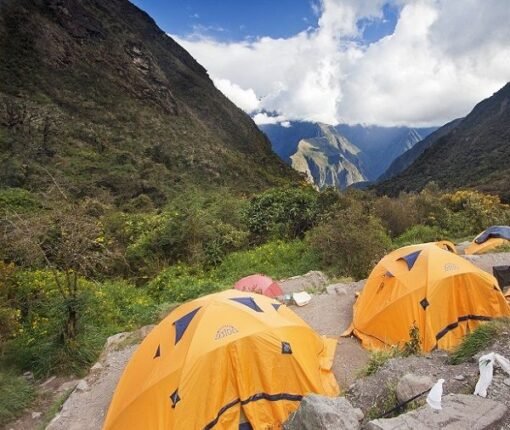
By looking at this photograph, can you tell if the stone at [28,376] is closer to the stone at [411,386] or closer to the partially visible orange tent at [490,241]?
the stone at [411,386]

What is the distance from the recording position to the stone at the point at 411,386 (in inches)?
176

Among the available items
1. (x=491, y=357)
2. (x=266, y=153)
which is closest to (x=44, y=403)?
(x=491, y=357)

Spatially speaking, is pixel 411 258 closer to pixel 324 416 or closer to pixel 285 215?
pixel 324 416

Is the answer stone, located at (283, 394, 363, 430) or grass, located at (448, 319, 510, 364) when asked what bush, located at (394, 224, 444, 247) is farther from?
stone, located at (283, 394, 363, 430)

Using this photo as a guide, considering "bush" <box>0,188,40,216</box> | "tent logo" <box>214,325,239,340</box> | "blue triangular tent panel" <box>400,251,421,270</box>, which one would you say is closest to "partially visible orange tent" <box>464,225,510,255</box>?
"blue triangular tent panel" <box>400,251,421,270</box>

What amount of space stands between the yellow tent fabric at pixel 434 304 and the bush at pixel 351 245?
5320 mm

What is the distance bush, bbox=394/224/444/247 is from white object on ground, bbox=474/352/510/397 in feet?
47.0

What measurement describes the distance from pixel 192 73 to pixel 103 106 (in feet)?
120

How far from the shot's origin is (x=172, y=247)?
16.4 metres

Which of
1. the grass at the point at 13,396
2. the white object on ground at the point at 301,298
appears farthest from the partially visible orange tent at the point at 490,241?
the grass at the point at 13,396

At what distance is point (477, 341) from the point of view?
565 centimetres

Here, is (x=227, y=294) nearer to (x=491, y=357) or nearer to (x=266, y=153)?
(x=491, y=357)

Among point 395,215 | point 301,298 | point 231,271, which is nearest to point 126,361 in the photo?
point 301,298

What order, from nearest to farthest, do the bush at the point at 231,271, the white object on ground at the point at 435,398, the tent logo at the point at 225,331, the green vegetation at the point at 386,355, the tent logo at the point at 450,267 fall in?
the white object on ground at the point at 435,398 → the tent logo at the point at 225,331 → the green vegetation at the point at 386,355 → the tent logo at the point at 450,267 → the bush at the point at 231,271
